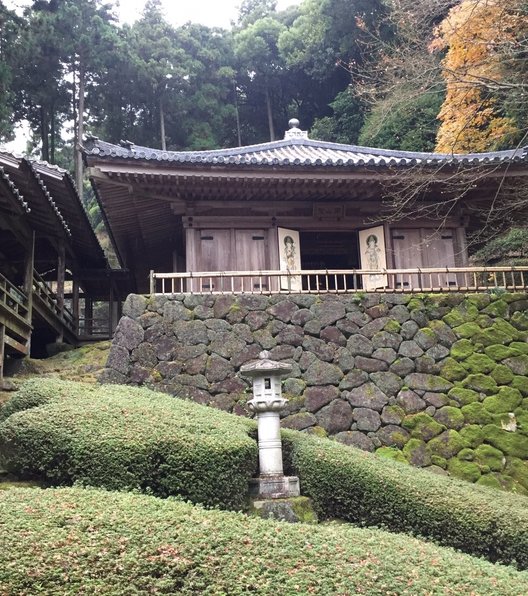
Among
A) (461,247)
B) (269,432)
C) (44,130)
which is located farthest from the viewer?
(44,130)

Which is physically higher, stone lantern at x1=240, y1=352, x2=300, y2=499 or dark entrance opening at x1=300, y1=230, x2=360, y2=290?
dark entrance opening at x1=300, y1=230, x2=360, y2=290

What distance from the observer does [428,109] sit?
2553 centimetres

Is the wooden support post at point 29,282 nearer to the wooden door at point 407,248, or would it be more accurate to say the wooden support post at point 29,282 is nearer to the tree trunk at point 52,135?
the wooden door at point 407,248

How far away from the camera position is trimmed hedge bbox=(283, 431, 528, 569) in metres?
7.20

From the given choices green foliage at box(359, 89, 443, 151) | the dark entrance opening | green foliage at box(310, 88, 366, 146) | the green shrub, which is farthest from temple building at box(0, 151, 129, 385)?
green foliage at box(310, 88, 366, 146)

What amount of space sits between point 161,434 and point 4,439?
1742 mm

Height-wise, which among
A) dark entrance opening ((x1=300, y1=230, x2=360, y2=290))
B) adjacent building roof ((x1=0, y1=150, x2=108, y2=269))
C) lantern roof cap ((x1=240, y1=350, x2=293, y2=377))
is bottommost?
lantern roof cap ((x1=240, y1=350, x2=293, y2=377))

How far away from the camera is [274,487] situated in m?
7.70

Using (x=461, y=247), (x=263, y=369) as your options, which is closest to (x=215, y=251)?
(x=461, y=247)

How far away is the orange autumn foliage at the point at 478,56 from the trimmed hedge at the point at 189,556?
6844mm

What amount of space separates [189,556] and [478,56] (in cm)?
1274

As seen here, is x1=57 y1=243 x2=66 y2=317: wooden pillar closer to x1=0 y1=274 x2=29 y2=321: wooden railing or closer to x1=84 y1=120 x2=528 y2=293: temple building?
x1=84 y1=120 x2=528 y2=293: temple building

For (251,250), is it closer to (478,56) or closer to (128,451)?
(478,56)

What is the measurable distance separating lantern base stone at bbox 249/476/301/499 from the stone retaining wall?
9.09 feet
